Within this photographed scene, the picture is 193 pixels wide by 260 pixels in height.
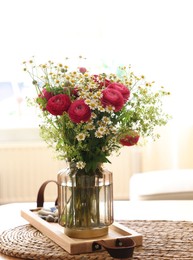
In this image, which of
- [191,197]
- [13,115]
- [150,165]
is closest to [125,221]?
[191,197]

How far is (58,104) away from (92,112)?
0.10 metres

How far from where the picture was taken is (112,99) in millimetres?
1768

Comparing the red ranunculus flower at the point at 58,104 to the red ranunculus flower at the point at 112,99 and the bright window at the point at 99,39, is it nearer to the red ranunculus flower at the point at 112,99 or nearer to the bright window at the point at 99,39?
the red ranunculus flower at the point at 112,99

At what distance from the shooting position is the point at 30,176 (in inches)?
196

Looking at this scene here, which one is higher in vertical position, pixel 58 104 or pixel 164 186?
pixel 58 104

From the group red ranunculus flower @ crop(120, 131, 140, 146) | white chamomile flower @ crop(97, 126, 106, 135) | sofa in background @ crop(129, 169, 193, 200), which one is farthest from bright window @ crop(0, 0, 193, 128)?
white chamomile flower @ crop(97, 126, 106, 135)

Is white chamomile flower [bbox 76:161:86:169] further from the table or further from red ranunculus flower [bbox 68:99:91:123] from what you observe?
the table

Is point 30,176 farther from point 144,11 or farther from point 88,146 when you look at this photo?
point 88,146

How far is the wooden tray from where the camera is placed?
1.80 metres

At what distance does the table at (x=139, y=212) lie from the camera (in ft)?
7.41

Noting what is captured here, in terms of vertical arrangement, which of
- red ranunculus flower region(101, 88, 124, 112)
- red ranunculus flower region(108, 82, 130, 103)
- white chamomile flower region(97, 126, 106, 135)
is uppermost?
red ranunculus flower region(108, 82, 130, 103)

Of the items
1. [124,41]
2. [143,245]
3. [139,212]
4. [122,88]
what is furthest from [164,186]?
[124,41]

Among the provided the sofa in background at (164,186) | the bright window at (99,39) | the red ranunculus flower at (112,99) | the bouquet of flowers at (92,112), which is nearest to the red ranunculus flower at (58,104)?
the bouquet of flowers at (92,112)

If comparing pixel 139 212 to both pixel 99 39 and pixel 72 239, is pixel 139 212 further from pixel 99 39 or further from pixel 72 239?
pixel 99 39
